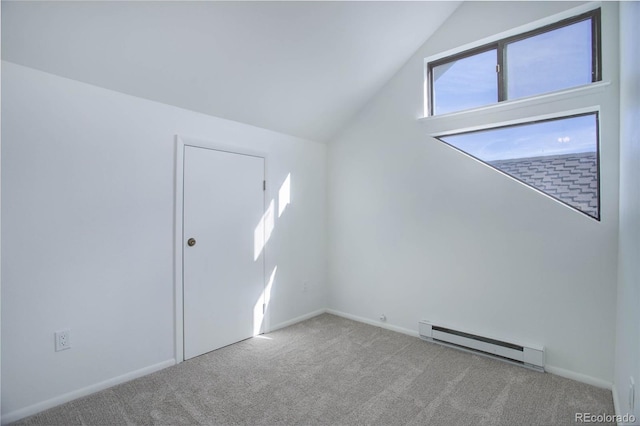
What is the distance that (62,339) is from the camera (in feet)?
6.73

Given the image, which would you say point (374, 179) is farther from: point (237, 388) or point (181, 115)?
point (237, 388)

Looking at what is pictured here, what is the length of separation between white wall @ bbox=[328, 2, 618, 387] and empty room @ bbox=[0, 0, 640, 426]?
0.02 m

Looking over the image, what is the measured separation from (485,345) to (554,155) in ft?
5.44

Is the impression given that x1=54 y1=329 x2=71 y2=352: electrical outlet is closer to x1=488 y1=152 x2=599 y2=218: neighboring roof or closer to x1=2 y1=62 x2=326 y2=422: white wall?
x1=2 y1=62 x2=326 y2=422: white wall

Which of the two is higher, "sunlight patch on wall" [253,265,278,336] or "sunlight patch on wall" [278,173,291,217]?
"sunlight patch on wall" [278,173,291,217]

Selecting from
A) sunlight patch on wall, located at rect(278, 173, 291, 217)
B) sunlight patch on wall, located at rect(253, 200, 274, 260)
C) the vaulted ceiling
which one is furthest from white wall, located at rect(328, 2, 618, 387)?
sunlight patch on wall, located at rect(253, 200, 274, 260)

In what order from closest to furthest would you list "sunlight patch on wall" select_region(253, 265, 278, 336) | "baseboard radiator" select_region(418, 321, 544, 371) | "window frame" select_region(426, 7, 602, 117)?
"window frame" select_region(426, 7, 602, 117), "baseboard radiator" select_region(418, 321, 544, 371), "sunlight patch on wall" select_region(253, 265, 278, 336)

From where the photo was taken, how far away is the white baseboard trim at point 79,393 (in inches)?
74.0

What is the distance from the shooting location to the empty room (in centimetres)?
193

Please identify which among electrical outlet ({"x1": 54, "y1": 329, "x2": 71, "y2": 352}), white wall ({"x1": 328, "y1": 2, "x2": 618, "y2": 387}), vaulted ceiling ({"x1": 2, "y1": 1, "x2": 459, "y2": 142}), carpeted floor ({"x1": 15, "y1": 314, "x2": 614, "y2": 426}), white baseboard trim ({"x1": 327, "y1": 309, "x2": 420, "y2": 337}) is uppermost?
vaulted ceiling ({"x1": 2, "y1": 1, "x2": 459, "y2": 142})

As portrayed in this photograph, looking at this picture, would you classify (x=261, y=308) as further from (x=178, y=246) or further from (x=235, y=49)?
(x=235, y=49)

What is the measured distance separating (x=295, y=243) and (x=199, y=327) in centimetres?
134

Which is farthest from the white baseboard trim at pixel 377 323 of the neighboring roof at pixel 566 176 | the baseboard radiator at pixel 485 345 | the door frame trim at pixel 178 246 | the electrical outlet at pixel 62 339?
the electrical outlet at pixel 62 339

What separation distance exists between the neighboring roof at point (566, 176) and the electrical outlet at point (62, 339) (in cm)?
350
